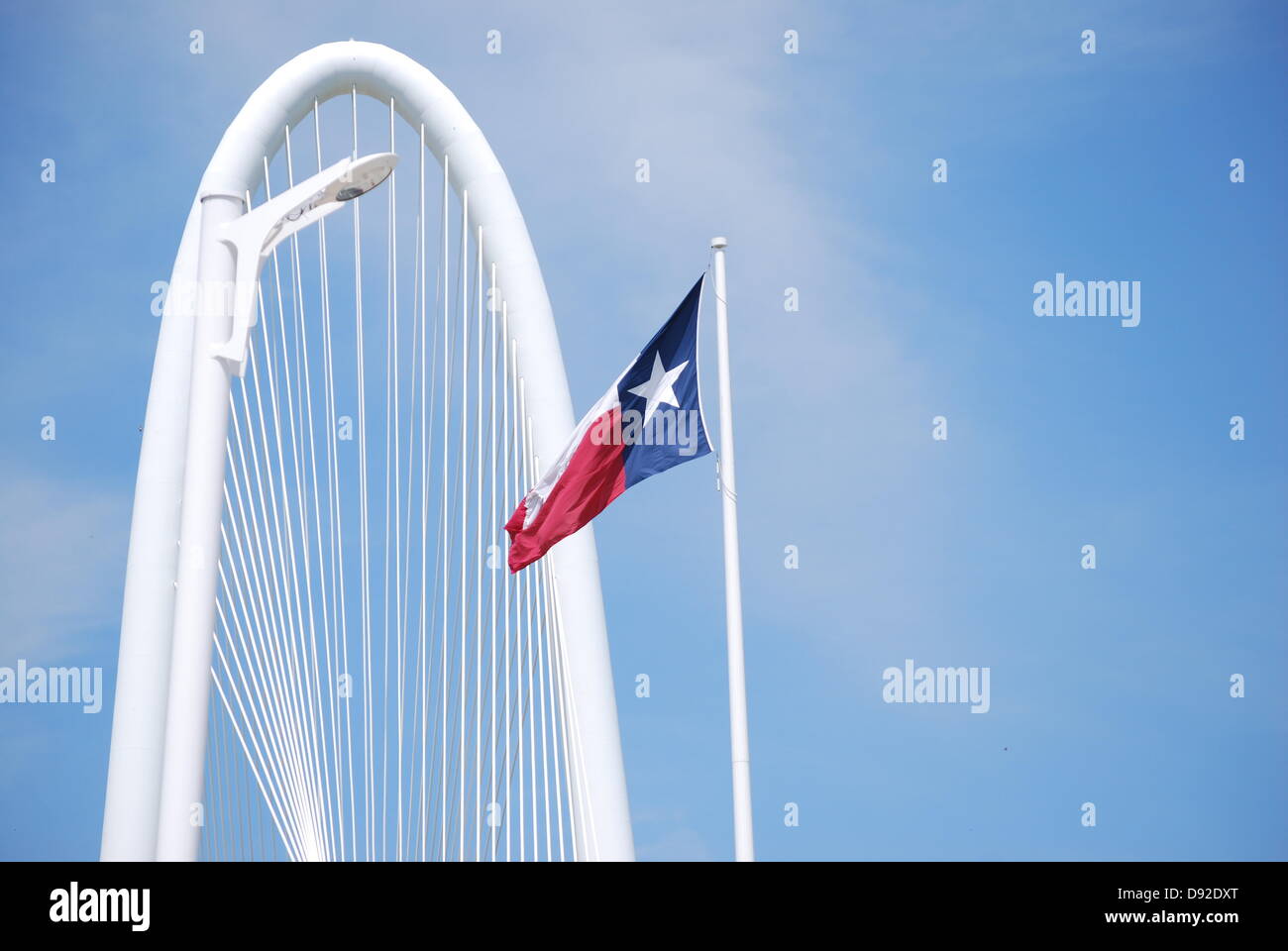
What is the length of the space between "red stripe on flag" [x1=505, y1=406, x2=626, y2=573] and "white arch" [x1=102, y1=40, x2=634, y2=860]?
15.4 ft

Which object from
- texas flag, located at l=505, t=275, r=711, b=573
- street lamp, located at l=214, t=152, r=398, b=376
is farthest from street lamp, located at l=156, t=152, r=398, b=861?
texas flag, located at l=505, t=275, r=711, b=573

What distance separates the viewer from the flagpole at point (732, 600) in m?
14.4

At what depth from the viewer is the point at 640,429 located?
15641mm

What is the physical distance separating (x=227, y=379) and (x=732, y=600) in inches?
264

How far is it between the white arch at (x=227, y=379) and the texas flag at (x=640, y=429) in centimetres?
507

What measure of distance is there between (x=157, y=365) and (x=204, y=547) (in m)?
5.89

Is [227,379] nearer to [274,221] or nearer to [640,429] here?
[274,221]

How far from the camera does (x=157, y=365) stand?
23.3 meters

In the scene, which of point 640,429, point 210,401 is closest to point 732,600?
point 640,429

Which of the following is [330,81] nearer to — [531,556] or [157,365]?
[157,365]

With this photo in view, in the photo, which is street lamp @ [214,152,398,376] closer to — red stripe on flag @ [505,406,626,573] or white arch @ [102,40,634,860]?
white arch @ [102,40,634,860]
